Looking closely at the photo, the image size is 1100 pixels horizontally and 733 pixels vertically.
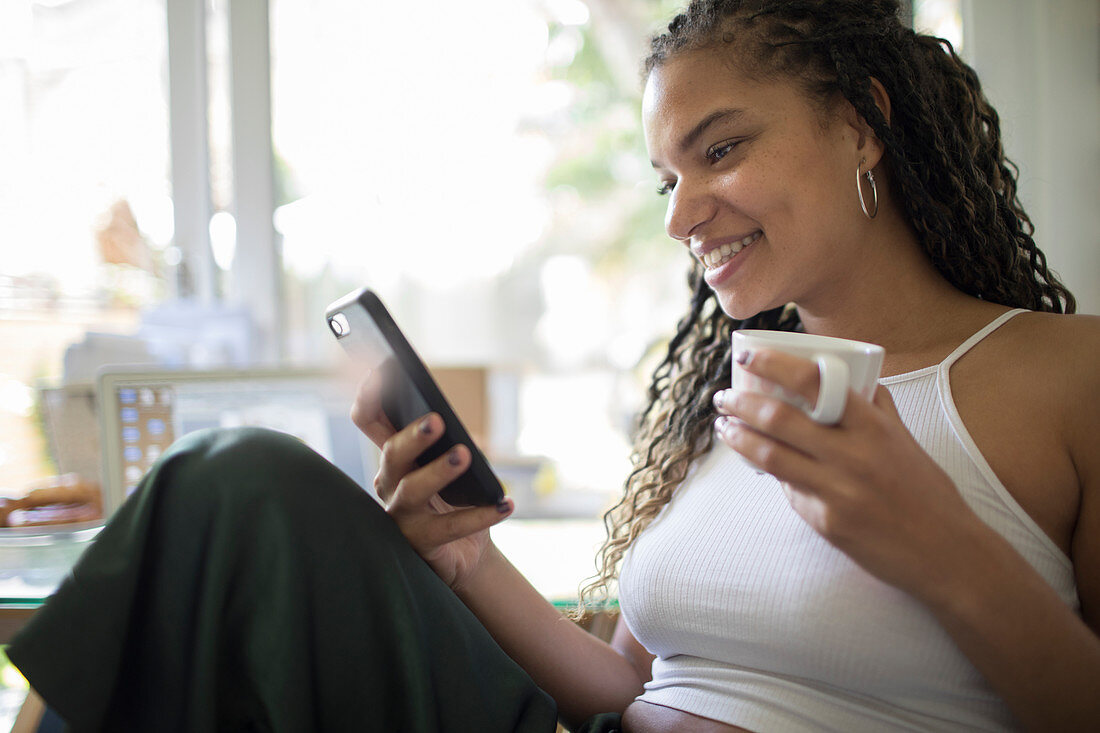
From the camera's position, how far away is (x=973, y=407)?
0.80 metres

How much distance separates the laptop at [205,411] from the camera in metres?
1.40

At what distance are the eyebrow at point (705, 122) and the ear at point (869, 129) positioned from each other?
6.0 inches

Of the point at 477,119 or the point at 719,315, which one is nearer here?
the point at 719,315

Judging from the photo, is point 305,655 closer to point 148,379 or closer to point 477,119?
point 148,379

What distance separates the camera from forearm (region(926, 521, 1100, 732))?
2.04ft

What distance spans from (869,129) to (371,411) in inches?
26.3

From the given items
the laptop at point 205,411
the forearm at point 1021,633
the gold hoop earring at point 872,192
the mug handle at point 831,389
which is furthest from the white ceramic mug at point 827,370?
the laptop at point 205,411

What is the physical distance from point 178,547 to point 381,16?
2276 millimetres

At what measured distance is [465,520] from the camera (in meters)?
0.79

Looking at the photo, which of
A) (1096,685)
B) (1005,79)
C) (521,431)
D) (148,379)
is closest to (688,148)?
(1096,685)

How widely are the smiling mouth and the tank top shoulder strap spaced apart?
0.24 metres

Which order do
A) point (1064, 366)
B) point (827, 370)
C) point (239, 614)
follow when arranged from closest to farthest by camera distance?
point (827, 370) < point (239, 614) < point (1064, 366)

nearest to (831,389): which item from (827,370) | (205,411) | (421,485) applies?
(827,370)

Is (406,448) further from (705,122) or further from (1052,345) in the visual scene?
(1052,345)
